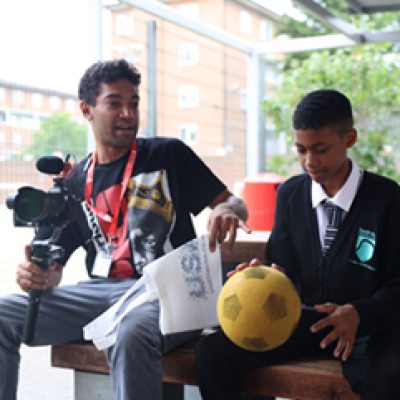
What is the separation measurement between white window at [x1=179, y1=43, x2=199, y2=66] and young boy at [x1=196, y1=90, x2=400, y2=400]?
111 inches

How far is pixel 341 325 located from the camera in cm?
168

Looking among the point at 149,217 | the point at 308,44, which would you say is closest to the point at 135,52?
the point at 149,217

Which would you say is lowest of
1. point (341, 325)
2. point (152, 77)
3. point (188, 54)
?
point (341, 325)

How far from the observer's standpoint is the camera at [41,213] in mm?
1977

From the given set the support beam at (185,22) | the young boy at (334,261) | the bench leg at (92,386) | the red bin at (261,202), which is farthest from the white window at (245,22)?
the bench leg at (92,386)

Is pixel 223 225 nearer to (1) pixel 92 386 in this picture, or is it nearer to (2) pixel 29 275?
(2) pixel 29 275

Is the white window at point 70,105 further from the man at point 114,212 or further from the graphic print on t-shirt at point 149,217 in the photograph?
the graphic print on t-shirt at point 149,217

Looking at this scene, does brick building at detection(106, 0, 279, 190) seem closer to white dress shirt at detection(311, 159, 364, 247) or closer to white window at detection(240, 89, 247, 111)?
white window at detection(240, 89, 247, 111)

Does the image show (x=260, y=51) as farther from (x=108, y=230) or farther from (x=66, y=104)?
(x=108, y=230)

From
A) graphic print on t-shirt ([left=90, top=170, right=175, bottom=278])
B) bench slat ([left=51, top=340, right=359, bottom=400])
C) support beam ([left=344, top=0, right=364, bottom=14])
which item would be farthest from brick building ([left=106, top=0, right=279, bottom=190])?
bench slat ([left=51, top=340, right=359, bottom=400])

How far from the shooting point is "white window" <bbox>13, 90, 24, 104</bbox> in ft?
10.0

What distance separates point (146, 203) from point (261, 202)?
5.44ft

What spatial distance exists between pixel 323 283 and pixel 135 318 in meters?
0.70

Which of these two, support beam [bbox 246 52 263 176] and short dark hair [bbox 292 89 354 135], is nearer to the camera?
short dark hair [bbox 292 89 354 135]
